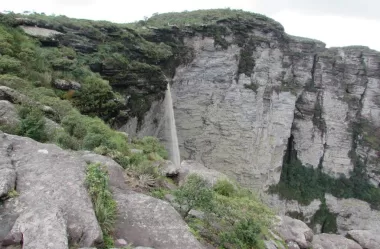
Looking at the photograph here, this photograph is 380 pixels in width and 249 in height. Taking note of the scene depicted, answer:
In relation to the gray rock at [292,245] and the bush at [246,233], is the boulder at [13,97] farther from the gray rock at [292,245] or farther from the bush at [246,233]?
the gray rock at [292,245]

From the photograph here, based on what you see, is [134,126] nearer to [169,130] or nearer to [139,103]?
[139,103]

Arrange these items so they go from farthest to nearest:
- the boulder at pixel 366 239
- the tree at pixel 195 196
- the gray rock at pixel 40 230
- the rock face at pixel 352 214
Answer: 1. the rock face at pixel 352 214
2. the boulder at pixel 366 239
3. the tree at pixel 195 196
4. the gray rock at pixel 40 230

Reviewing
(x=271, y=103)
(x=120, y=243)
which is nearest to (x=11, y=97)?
(x=120, y=243)

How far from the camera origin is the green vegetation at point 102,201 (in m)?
5.88

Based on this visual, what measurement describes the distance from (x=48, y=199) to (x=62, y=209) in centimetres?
31

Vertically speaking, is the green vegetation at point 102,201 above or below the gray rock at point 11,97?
below

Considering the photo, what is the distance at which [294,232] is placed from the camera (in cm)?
1155

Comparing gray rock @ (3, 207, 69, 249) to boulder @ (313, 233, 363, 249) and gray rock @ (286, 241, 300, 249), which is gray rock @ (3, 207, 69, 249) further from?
boulder @ (313, 233, 363, 249)

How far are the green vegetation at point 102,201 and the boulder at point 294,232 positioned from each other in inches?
222

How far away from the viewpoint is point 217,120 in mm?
34125

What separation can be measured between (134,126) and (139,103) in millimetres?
1492

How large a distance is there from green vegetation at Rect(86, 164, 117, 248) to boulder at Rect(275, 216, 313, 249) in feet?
18.5

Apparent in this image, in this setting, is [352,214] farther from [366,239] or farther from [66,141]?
[66,141]

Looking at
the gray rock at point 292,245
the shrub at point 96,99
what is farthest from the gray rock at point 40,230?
the shrub at point 96,99
